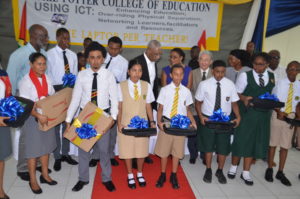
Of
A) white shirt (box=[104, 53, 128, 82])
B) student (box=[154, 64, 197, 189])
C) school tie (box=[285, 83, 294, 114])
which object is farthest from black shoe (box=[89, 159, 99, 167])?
school tie (box=[285, 83, 294, 114])

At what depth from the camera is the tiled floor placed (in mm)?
2977

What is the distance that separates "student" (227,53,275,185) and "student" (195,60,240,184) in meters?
0.14

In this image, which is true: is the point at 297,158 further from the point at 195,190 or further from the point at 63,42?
the point at 63,42

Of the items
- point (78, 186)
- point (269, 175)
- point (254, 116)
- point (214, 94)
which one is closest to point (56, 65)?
point (78, 186)

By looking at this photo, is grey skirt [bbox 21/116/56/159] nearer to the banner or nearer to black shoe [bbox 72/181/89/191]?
black shoe [bbox 72/181/89/191]

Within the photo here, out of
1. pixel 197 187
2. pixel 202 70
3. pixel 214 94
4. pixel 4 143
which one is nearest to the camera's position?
pixel 4 143

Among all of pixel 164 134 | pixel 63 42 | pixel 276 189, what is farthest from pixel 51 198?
pixel 276 189

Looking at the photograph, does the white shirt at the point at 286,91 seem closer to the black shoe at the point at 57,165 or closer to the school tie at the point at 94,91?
the school tie at the point at 94,91

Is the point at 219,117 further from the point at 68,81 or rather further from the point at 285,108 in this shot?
the point at 68,81

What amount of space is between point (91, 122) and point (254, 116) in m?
1.92

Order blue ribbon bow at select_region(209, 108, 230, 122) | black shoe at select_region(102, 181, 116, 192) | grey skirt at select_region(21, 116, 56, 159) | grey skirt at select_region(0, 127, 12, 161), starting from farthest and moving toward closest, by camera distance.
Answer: black shoe at select_region(102, 181, 116, 192) → blue ribbon bow at select_region(209, 108, 230, 122) → grey skirt at select_region(21, 116, 56, 159) → grey skirt at select_region(0, 127, 12, 161)

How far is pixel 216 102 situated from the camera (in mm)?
3166

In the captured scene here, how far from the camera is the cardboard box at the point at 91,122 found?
267 cm

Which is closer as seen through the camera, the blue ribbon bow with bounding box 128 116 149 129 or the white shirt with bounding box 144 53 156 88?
the blue ribbon bow with bounding box 128 116 149 129
